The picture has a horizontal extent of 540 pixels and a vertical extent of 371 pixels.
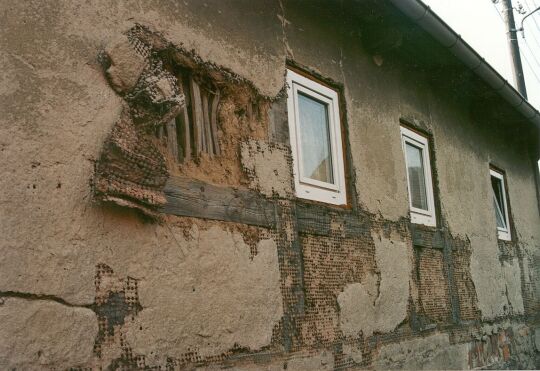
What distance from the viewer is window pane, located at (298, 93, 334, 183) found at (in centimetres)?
447

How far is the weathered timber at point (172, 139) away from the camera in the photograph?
3.34m

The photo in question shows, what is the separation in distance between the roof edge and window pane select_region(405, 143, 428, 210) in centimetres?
104

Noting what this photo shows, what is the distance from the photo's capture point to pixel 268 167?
3.92 meters

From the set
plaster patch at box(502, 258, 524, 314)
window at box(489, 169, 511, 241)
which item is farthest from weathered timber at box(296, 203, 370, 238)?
window at box(489, 169, 511, 241)

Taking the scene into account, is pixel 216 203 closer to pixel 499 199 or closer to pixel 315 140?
pixel 315 140

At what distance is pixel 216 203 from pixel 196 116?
0.53 m

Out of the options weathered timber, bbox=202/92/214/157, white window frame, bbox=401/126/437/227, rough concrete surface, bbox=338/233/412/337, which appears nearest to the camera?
weathered timber, bbox=202/92/214/157

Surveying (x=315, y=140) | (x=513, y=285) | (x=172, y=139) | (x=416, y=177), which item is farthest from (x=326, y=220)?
(x=513, y=285)

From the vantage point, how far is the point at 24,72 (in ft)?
8.53

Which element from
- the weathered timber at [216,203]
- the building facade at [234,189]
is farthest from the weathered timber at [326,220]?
the weathered timber at [216,203]

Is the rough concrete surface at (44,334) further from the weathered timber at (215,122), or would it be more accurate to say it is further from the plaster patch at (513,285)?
the plaster patch at (513,285)

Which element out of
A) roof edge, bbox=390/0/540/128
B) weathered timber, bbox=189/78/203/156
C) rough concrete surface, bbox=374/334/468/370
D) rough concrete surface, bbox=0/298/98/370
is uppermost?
roof edge, bbox=390/0/540/128

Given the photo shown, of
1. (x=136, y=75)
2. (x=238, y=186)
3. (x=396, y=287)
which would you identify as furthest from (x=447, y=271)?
(x=136, y=75)

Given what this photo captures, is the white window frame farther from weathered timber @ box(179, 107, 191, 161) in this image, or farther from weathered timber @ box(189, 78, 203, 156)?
weathered timber @ box(179, 107, 191, 161)
